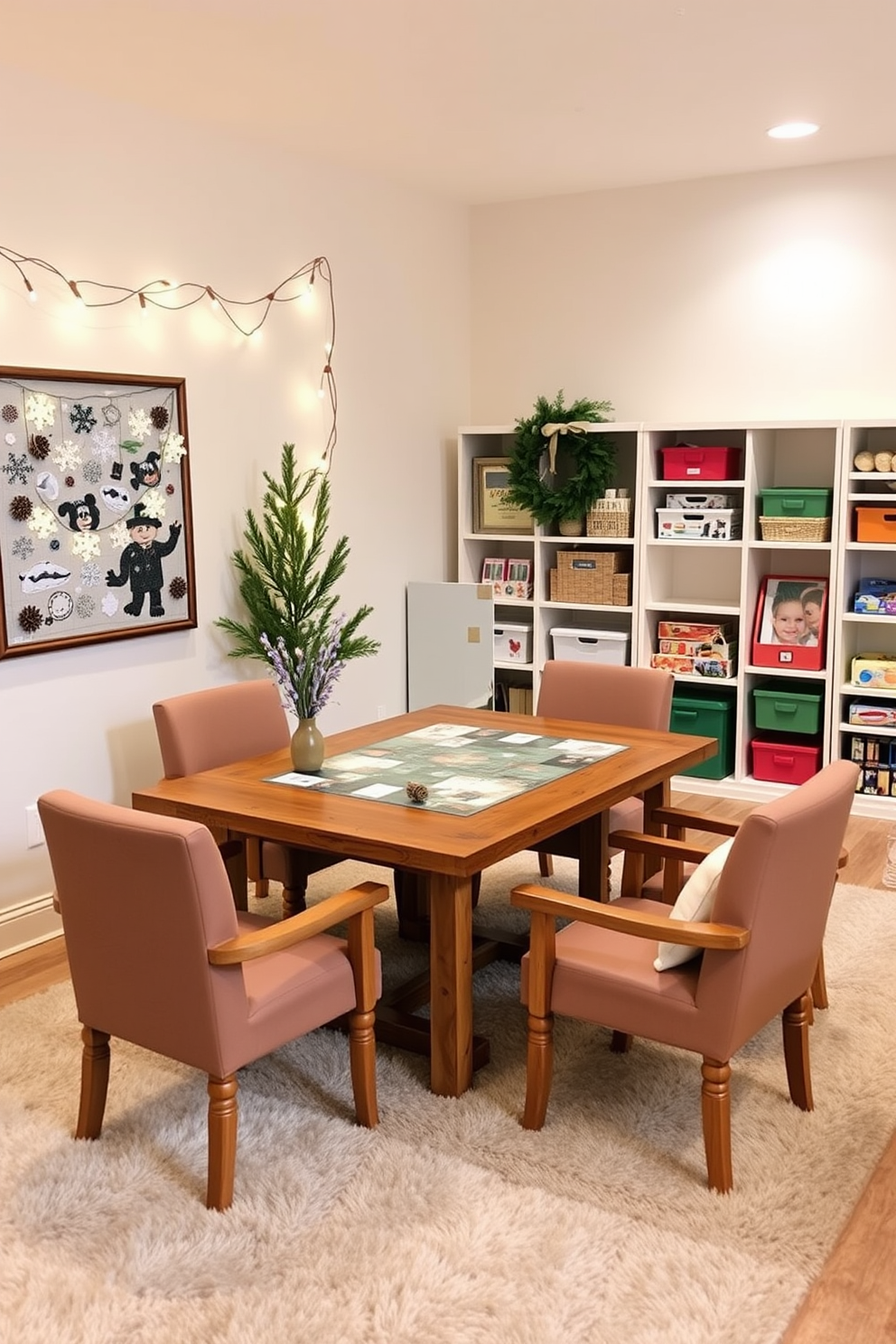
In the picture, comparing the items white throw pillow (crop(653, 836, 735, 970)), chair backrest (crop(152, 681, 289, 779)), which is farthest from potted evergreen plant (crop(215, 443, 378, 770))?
white throw pillow (crop(653, 836, 735, 970))

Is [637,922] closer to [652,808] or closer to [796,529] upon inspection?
[652,808]

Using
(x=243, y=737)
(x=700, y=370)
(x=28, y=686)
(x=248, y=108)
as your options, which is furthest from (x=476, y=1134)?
(x=700, y=370)

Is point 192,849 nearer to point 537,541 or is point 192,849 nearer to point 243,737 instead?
point 243,737

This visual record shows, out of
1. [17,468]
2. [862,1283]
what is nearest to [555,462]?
[17,468]

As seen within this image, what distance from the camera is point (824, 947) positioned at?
370 cm

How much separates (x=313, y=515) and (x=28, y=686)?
1.53 metres

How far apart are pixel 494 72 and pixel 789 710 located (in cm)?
276

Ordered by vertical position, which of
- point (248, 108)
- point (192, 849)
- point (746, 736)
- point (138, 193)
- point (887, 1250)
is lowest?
point (887, 1250)

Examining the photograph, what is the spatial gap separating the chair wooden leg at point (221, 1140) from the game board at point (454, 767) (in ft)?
2.63

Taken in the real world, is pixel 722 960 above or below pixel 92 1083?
above

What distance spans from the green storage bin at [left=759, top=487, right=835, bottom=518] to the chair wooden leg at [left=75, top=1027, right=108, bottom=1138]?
3522mm

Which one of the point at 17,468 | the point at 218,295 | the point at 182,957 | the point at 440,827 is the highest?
the point at 218,295

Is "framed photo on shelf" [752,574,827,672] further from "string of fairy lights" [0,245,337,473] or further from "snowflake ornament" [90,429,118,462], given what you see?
"snowflake ornament" [90,429,118,462]

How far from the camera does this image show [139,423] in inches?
161
